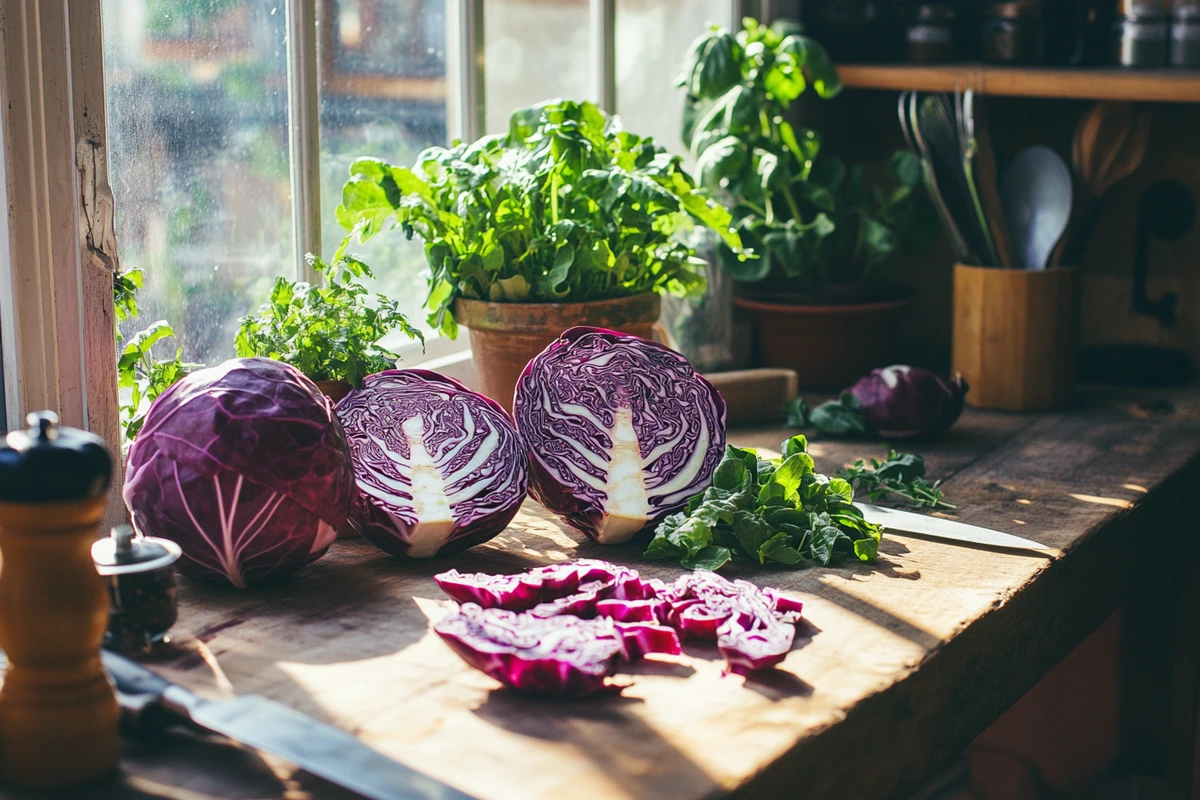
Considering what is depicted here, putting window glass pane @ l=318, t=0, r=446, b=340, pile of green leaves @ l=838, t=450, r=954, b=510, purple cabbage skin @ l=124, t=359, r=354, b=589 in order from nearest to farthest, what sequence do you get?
purple cabbage skin @ l=124, t=359, r=354, b=589
pile of green leaves @ l=838, t=450, r=954, b=510
window glass pane @ l=318, t=0, r=446, b=340

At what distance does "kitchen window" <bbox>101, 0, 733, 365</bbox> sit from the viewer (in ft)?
5.16

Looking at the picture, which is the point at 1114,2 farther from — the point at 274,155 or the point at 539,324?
the point at 274,155

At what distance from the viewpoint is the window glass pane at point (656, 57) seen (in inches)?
94.7

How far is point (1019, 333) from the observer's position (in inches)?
85.0

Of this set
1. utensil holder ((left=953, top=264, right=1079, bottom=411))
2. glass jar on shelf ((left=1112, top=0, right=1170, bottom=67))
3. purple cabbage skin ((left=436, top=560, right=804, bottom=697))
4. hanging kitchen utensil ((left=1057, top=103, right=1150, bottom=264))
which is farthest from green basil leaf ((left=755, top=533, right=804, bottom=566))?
glass jar on shelf ((left=1112, top=0, right=1170, bottom=67))

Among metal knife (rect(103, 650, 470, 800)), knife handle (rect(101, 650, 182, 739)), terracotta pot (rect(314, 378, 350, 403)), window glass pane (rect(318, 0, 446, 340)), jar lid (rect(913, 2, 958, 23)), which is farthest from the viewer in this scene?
jar lid (rect(913, 2, 958, 23))

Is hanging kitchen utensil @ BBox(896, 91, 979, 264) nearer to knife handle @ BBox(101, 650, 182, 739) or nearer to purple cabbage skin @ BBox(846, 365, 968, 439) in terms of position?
purple cabbage skin @ BBox(846, 365, 968, 439)

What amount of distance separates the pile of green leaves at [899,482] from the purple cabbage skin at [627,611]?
452 mm

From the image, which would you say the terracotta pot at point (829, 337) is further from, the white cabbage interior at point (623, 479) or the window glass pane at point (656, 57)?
the white cabbage interior at point (623, 479)

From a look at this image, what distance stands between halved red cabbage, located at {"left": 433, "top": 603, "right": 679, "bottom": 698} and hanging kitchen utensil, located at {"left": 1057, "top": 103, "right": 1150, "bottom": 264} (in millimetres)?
1365

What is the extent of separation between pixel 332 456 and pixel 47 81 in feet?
1.59

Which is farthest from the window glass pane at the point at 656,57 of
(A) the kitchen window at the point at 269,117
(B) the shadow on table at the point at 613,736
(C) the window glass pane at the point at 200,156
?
(B) the shadow on table at the point at 613,736

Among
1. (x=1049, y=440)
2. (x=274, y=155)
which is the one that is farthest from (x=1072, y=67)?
(x=274, y=155)

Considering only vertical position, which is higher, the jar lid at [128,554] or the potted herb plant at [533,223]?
→ the potted herb plant at [533,223]
